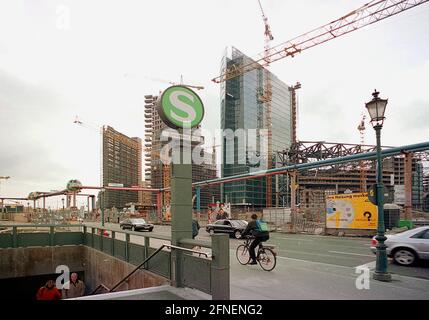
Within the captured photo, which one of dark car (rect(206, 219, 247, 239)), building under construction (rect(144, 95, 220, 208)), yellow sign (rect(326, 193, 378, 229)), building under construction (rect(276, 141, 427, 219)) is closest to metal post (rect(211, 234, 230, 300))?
dark car (rect(206, 219, 247, 239))

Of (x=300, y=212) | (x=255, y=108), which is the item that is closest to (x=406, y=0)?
(x=300, y=212)

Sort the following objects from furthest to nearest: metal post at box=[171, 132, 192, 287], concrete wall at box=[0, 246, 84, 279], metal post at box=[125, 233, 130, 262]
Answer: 1. concrete wall at box=[0, 246, 84, 279]
2. metal post at box=[125, 233, 130, 262]
3. metal post at box=[171, 132, 192, 287]

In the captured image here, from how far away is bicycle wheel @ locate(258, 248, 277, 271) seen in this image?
10062 mm

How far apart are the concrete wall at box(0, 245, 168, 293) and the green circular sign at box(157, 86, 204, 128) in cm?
711

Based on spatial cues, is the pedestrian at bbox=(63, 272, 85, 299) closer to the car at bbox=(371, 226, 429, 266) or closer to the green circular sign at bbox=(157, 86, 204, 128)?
the green circular sign at bbox=(157, 86, 204, 128)

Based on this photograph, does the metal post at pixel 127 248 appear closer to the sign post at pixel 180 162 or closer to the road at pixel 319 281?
the road at pixel 319 281

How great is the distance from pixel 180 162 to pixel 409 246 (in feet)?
29.1

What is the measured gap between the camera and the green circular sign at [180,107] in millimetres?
7949

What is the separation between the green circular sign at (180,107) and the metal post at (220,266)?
10.6 ft

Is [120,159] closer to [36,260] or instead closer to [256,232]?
[36,260]

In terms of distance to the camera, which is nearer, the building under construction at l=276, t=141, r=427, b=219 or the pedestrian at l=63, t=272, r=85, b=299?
the pedestrian at l=63, t=272, r=85, b=299

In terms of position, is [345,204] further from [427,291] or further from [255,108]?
[255,108]

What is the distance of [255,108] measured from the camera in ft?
381
